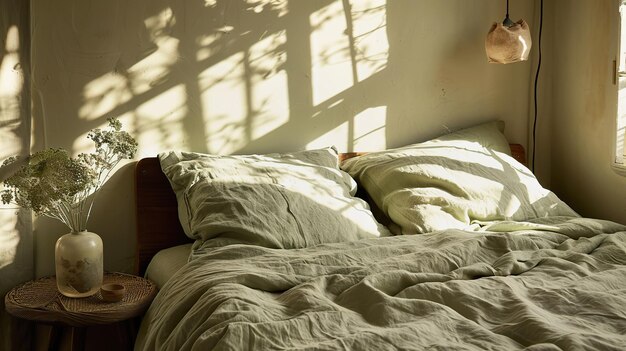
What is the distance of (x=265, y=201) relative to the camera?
8.38ft

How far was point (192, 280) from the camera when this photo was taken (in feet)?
6.88

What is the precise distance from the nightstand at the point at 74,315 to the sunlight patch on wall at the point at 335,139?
0.95 meters

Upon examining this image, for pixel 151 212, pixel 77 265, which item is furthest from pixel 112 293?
pixel 151 212

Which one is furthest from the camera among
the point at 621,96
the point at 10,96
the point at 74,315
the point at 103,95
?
the point at 621,96

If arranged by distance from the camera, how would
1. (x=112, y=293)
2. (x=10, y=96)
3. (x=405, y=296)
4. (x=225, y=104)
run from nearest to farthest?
(x=405, y=296) < (x=112, y=293) < (x=10, y=96) < (x=225, y=104)

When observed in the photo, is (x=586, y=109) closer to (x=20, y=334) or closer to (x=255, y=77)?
(x=255, y=77)

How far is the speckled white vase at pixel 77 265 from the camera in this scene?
92.2 inches

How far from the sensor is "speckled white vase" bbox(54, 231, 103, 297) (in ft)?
7.68

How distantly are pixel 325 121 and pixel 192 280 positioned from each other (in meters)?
1.20

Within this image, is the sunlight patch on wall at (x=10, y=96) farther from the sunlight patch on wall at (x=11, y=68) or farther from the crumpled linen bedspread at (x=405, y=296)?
the crumpled linen bedspread at (x=405, y=296)

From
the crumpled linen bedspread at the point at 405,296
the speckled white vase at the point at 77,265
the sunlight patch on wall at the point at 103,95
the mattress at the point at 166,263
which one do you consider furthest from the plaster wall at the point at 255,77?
the crumpled linen bedspread at the point at 405,296

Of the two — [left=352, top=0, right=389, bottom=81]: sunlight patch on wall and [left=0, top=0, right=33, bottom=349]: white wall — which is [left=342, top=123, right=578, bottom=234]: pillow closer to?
[left=352, top=0, right=389, bottom=81]: sunlight patch on wall

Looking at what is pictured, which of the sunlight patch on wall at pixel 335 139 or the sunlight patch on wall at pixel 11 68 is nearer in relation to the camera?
the sunlight patch on wall at pixel 11 68

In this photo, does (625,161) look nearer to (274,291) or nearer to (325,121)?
(325,121)
